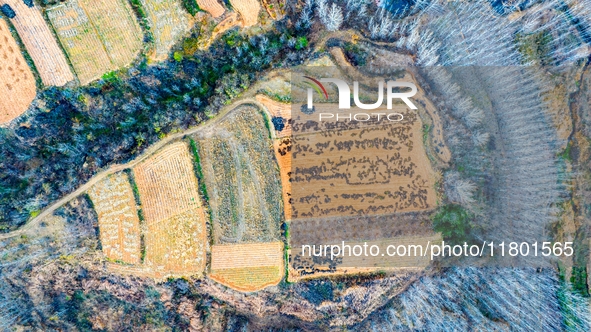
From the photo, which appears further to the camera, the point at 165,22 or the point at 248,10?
the point at 248,10

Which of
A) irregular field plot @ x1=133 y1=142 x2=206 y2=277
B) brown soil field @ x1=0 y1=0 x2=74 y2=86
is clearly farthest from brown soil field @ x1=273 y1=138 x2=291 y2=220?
brown soil field @ x1=0 y1=0 x2=74 y2=86

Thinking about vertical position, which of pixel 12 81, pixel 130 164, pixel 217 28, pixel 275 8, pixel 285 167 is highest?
pixel 275 8

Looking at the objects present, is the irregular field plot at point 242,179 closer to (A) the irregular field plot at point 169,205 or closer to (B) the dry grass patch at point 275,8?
(A) the irregular field plot at point 169,205

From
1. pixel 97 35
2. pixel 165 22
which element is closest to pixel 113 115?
pixel 97 35

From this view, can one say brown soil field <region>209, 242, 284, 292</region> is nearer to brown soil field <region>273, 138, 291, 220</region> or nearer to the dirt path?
brown soil field <region>273, 138, 291, 220</region>

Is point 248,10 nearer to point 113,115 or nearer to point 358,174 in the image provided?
point 113,115

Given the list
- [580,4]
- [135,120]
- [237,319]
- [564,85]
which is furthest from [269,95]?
[580,4]

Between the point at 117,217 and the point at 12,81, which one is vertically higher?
the point at 12,81

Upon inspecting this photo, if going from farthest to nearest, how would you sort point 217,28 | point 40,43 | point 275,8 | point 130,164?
point 275,8
point 217,28
point 130,164
point 40,43
